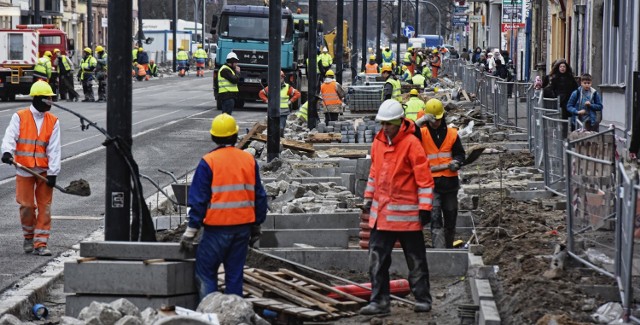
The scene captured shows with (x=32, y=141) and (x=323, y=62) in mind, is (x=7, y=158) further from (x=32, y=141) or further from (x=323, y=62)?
(x=323, y=62)

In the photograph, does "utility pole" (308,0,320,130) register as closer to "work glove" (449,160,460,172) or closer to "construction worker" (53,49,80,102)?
"construction worker" (53,49,80,102)

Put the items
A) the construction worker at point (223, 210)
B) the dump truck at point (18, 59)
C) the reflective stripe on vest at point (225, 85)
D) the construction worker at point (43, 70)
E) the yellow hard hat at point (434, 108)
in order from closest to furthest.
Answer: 1. the construction worker at point (223, 210)
2. the yellow hard hat at point (434, 108)
3. the reflective stripe on vest at point (225, 85)
4. the construction worker at point (43, 70)
5. the dump truck at point (18, 59)

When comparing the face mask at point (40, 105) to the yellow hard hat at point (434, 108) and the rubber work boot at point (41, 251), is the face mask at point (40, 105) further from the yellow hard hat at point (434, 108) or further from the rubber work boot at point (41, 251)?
the yellow hard hat at point (434, 108)

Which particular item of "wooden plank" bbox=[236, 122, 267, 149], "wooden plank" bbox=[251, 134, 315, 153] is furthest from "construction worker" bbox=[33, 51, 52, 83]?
"wooden plank" bbox=[251, 134, 315, 153]

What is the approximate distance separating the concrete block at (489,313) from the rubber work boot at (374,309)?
3.48 ft

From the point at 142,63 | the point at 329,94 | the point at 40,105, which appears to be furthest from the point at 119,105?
the point at 142,63

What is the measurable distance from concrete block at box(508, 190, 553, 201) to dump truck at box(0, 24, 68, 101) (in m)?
28.9

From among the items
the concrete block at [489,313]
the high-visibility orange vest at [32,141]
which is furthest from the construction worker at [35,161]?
the concrete block at [489,313]

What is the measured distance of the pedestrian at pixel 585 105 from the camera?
22.4 m

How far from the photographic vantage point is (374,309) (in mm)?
10336

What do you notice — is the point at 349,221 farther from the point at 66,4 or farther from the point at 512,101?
the point at 66,4

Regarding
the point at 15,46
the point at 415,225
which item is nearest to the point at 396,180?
the point at 415,225

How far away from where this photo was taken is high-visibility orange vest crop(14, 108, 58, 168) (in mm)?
13492

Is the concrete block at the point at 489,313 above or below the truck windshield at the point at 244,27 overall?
below
